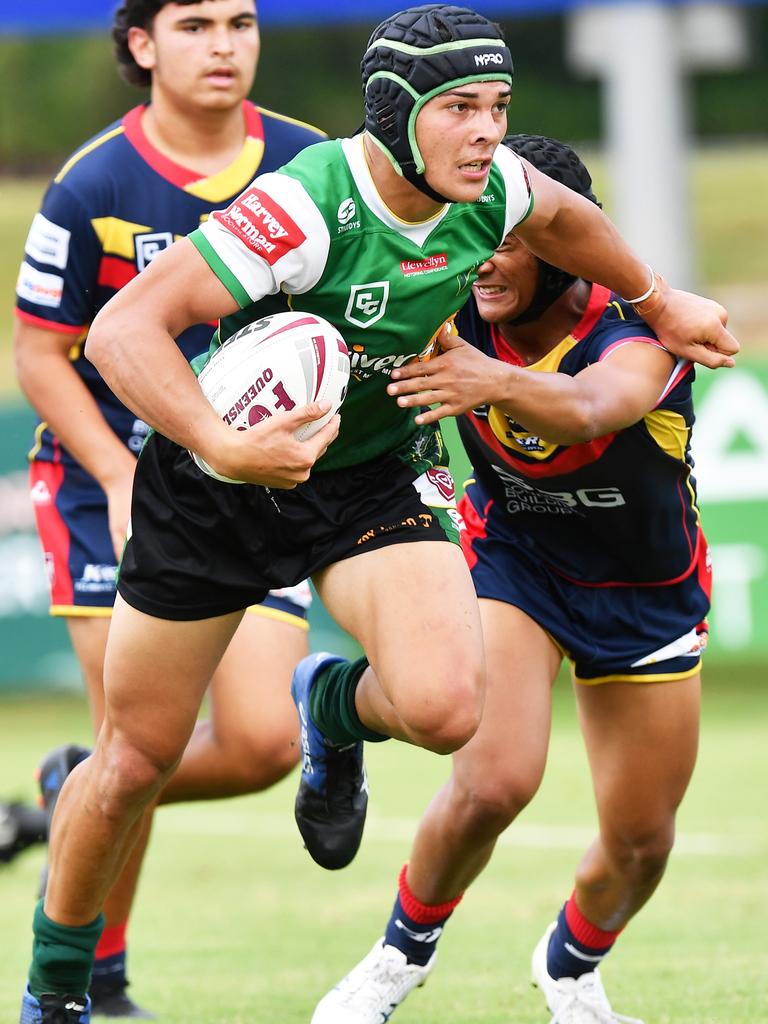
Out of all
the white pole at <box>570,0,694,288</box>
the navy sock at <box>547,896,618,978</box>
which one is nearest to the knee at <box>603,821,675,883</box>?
the navy sock at <box>547,896,618,978</box>

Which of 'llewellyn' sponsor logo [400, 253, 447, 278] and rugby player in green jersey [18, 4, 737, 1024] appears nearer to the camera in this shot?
rugby player in green jersey [18, 4, 737, 1024]

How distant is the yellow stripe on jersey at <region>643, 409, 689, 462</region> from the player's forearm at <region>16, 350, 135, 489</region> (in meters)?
1.52

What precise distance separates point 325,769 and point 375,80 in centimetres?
185

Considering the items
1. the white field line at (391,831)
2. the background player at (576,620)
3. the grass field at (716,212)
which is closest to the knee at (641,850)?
the background player at (576,620)

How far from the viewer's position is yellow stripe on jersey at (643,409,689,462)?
4.89 metres

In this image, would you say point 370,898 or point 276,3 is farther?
point 276,3

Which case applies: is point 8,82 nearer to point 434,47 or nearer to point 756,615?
point 756,615

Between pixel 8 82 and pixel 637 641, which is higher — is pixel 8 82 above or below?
below

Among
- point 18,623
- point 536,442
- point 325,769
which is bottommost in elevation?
point 18,623

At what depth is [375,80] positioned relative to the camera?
162 inches

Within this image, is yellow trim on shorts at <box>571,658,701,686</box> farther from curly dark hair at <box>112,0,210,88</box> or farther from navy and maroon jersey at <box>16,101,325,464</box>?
curly dark hair at <box>112,0,210,88</box>

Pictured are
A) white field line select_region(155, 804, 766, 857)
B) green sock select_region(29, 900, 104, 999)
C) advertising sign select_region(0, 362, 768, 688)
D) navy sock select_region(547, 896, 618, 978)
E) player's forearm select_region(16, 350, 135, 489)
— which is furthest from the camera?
advertising sign select_region(0, 362, 768, 688)

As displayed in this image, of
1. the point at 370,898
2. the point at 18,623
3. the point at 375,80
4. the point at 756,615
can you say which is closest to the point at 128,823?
the point at 375,80

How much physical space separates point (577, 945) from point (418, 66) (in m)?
2.53
